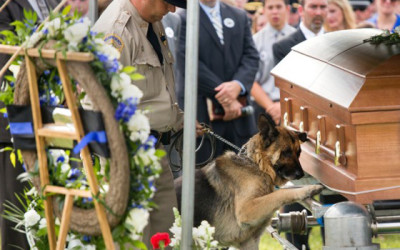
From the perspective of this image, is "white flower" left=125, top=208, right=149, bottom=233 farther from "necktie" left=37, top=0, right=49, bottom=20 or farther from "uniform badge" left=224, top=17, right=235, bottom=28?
"uniform badge" left=224, top=17, right=235, bottom=28

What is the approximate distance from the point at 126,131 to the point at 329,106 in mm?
1909

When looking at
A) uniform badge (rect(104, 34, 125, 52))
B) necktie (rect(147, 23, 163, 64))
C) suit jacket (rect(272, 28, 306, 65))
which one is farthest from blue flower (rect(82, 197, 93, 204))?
suit jacket (rect(272, 28, 306, 65))

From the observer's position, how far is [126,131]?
3.79 m

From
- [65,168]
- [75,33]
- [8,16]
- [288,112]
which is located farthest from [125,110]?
[288,112]

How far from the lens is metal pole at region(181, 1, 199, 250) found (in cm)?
423

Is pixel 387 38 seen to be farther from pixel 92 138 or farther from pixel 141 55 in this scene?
pixel 92 138

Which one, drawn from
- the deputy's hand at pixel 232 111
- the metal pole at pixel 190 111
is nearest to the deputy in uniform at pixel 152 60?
the metal pole at pixel 190 111

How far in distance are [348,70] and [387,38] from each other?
400mm

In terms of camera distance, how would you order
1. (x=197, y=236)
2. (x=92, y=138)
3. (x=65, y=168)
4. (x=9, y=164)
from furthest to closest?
1. (x=9, y=164)
2. (x=197, y=236)
3. (x=65, y=168)
4. (x=92, y=138)

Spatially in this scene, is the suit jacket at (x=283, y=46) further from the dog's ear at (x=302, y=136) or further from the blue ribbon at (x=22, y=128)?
the blue ribbon at (x=22, y=128)

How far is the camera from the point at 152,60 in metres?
5.14

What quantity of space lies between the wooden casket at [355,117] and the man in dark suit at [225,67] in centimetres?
246

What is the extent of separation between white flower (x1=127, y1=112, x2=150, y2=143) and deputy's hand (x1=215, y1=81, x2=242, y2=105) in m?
4.65

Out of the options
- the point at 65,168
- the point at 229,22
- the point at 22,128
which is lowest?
the point at 229,22
